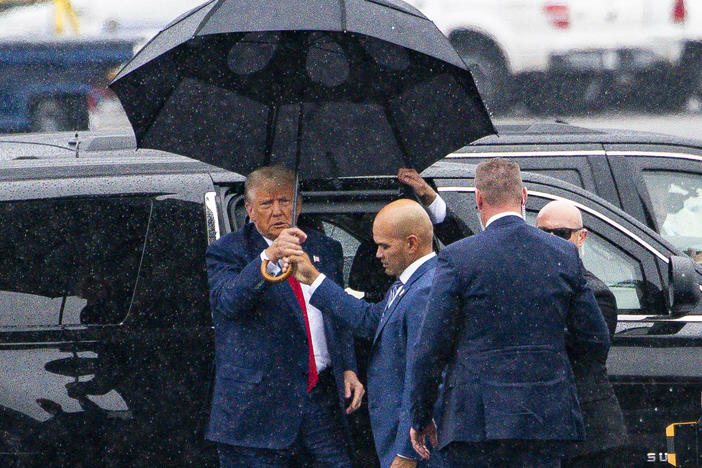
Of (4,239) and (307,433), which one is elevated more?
(4,239)

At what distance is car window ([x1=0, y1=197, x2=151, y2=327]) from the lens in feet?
13.6

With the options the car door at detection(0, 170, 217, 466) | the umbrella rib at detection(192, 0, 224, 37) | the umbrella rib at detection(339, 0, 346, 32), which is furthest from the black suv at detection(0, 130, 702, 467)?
the umbrella rib at detection(339, 0, 346, 32)

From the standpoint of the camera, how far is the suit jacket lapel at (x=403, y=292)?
157 inches

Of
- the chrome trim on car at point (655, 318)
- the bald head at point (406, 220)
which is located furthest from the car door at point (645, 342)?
the bald head at point (406, 220)

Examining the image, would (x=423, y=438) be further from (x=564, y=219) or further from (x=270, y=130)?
(x=270, y=130)

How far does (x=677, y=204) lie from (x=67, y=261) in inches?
164

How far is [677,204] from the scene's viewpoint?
23.5 feet

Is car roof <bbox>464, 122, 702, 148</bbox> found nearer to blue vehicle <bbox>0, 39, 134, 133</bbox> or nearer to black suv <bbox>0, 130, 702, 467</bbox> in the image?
black suv <bbox>0, 130, 702, 467</bbox>

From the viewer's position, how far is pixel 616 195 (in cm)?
693

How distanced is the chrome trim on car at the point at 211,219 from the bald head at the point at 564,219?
118 cm

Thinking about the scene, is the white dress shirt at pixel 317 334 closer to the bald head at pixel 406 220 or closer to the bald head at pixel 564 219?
the bald head at pixel 406 220

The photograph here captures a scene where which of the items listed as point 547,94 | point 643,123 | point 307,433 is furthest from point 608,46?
point 307,433

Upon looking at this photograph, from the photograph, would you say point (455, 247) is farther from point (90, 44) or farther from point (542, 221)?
point (90, 44)

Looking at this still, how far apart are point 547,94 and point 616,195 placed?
20.6 ft
